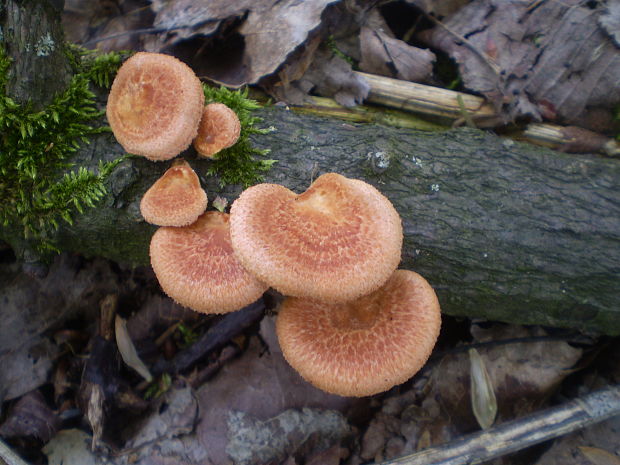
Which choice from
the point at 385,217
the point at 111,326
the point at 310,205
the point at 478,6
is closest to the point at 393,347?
the point at 385,217

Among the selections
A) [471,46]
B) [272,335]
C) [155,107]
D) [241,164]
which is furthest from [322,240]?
[471,46]

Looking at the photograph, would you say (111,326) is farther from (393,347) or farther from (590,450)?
(590,450)

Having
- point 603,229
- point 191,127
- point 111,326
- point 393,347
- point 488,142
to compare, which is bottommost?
point 111,326

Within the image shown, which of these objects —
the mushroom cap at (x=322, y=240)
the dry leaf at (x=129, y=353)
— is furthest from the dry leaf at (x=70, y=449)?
the mushroom cap at (x=322, y=240)

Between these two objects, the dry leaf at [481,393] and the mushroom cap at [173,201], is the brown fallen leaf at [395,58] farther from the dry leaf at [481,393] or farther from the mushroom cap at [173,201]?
the dry leaf at [481,393]

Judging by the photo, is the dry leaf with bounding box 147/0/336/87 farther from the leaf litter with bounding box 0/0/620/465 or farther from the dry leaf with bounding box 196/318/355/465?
the dry leaf with bounding box 196/318/355/465

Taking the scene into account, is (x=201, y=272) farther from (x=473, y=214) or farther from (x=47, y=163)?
(x=473, y=214)

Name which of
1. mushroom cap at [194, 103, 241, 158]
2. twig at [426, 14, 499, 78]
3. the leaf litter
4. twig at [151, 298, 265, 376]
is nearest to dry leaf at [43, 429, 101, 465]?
the leaf litter
